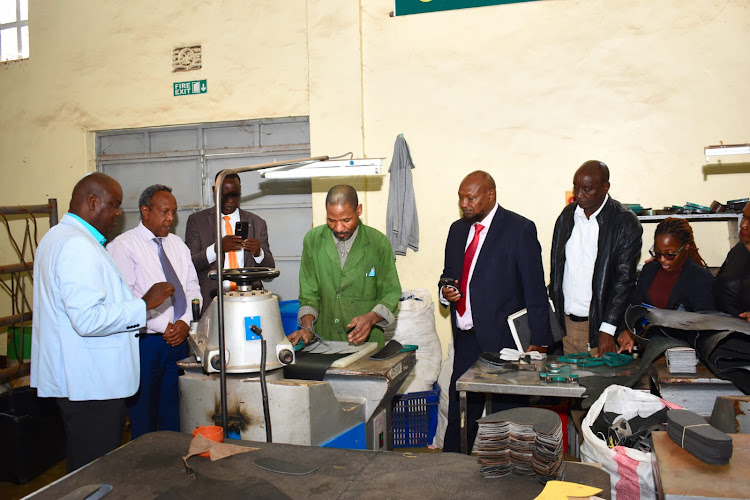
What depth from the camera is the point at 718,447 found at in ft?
5.33

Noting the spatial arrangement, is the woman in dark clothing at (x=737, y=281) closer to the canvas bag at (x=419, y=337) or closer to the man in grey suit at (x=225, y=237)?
the canvas bag at (x=419, y=337)

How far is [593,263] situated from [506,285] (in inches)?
28.9

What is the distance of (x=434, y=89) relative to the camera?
17.2 ft

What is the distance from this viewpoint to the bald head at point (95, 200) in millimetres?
2713

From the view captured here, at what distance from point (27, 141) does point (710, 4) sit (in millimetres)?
6277

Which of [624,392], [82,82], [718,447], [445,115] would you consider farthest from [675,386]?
[82,82]

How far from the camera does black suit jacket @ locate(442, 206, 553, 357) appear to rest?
11.6ft

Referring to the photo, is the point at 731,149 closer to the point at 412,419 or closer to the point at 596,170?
the point at 596,170

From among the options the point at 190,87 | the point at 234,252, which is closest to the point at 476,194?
the point at 234,252

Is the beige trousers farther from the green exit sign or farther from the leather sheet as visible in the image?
the green exit sign

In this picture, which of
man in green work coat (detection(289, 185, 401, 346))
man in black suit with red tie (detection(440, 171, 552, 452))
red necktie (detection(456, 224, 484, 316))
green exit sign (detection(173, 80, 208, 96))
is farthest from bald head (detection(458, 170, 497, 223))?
green exit sign (detection(173, 80, 208, 96))

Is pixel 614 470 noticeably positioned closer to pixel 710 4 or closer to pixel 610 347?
pixel 610 347

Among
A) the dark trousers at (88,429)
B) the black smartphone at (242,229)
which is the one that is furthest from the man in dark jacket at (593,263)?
the dark trousers at (88,429)

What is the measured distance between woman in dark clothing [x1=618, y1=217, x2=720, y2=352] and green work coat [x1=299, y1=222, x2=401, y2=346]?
4.57 ft
